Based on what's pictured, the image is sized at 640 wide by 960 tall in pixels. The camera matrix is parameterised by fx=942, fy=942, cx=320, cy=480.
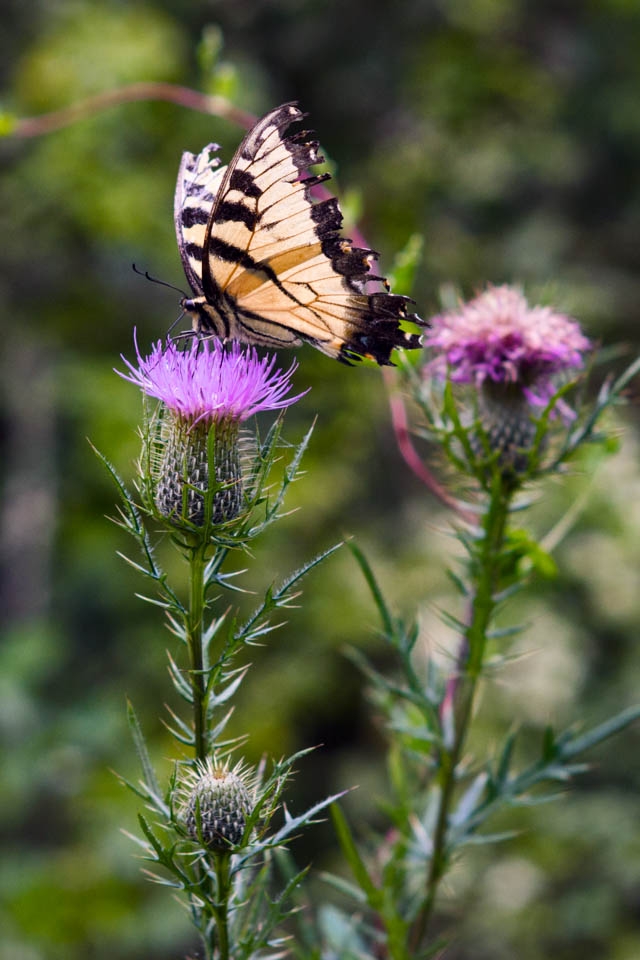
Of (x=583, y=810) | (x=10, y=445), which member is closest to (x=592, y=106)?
(x=10, y=445)

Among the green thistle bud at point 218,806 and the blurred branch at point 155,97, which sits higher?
the blurred branch at point 155,97

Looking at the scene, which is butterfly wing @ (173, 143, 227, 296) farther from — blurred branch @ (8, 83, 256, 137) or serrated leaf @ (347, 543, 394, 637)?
serrated leaf @ (347, 543, 394, 637)

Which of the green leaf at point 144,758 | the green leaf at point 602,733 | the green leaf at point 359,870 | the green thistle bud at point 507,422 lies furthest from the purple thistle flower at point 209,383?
the green leaf at point 602,733

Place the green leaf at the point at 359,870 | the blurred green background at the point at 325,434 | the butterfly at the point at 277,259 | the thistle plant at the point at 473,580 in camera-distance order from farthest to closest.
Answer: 1. the blurred green background at the point at 325,434
2. the butterfly at the point at 277,259
3. the thistle plant at the point at 473,580
4. the green leaf at the point at 359,870

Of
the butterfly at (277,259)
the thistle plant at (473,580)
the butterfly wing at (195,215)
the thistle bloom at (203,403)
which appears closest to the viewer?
the thistle bloom at (203,403)

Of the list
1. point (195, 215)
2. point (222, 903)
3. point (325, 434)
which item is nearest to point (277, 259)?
point (195, 215)

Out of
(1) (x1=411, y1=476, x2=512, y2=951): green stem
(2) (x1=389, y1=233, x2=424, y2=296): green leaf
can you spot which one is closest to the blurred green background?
(2) (x1=389, y1=233, x2=424, y2=296): green leaf

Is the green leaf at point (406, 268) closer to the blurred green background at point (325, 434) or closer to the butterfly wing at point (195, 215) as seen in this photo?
the blurred green background at point (325, 434)
